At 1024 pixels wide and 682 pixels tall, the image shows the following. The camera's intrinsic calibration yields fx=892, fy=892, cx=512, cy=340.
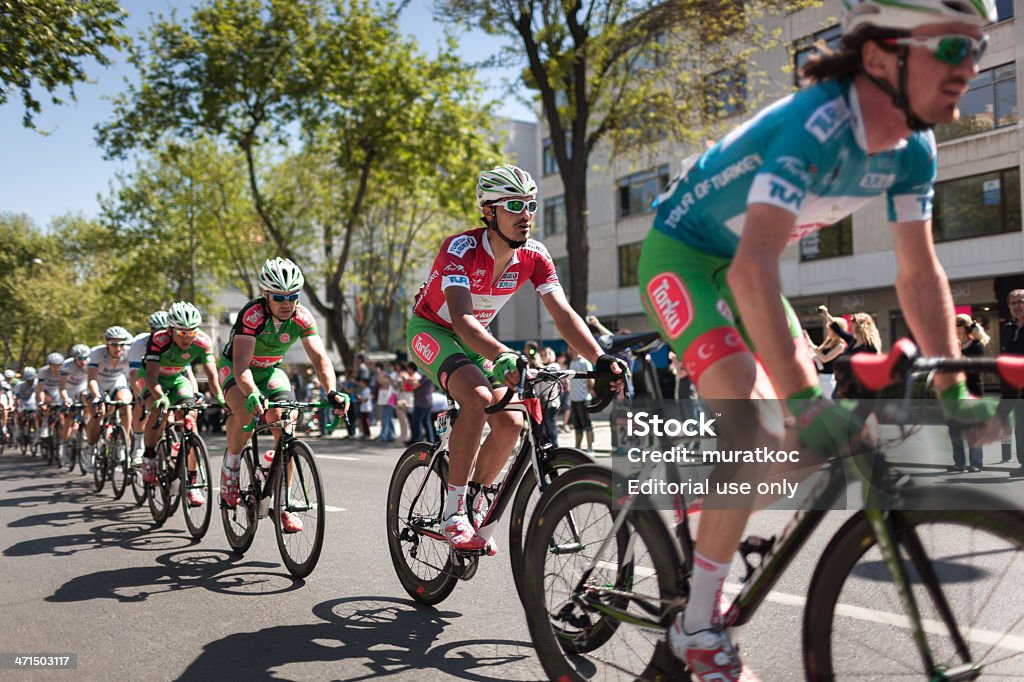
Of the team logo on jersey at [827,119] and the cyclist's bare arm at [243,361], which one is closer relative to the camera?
the team logo on jersey at [827,119]

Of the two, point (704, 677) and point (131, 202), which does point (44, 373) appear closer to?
point (704, 677)

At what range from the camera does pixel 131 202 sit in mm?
38812

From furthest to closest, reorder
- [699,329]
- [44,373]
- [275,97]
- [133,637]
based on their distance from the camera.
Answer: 1. [275,97]
2. [44,373]
3. [133,637]
4. [699,329]

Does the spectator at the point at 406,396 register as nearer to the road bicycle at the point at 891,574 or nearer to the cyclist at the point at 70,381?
the cyclist at the point at 70,381

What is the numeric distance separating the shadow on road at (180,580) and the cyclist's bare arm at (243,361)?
47.6 inches

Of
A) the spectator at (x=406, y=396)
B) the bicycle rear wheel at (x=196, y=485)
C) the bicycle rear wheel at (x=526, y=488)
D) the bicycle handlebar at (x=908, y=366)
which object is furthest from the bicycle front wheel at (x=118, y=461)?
the bicycle handlebar at (x=908, y=366)

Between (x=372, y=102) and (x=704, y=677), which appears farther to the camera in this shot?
(x=372, y=102)

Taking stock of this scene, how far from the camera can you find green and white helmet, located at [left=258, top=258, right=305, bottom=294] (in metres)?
6.29

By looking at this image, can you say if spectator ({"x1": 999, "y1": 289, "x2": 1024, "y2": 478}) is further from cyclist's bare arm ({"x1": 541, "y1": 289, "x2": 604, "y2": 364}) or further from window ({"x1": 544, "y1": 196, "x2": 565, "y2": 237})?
window ({"x1": 544, "y1": 196, "x2": 565, "y2": 237})

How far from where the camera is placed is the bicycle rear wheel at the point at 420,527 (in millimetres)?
4879

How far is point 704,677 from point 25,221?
7110cm

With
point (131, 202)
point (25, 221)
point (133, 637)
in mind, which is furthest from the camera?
point (25, 221)

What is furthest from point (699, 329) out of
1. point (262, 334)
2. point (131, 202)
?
point (131, 202)

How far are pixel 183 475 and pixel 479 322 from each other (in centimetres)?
415
